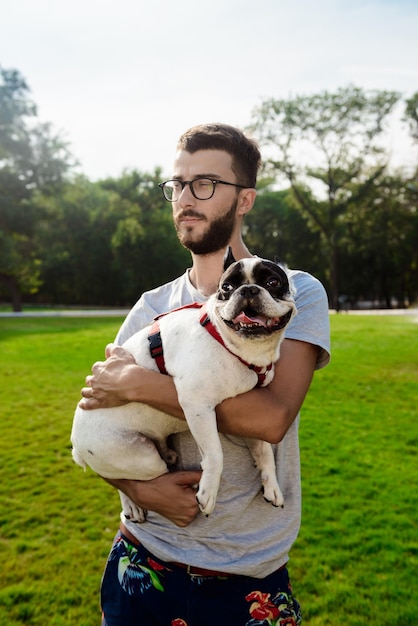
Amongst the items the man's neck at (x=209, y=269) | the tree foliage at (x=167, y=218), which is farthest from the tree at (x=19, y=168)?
the man's neck at (x=209, y=269)

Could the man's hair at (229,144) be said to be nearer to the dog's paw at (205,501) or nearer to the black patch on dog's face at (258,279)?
the black patch on dog's face at (258,279)

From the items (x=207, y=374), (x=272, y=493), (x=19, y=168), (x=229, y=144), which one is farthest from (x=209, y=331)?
(x=19, y=168)

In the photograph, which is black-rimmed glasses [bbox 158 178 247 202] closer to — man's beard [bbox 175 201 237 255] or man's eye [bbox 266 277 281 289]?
man's beard [bbox 175 201 237 255]

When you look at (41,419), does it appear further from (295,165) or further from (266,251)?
(266,251)

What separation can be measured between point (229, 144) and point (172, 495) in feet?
5.97

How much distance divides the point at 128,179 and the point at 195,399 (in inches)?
2026

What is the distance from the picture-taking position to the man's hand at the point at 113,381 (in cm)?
229

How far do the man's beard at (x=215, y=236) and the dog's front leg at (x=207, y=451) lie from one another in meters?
0.93

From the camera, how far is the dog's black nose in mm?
2090

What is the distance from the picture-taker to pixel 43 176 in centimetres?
3616

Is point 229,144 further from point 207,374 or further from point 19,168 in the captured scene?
point 19,168

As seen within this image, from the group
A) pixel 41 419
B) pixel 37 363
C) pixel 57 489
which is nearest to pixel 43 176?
pixel 37 363

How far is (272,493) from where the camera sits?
7.63 ft

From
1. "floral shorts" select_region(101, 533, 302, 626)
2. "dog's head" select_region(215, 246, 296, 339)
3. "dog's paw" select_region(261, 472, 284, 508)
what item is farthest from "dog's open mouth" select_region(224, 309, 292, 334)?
"floral shorts" select_region(101, 533, 302, 626)
